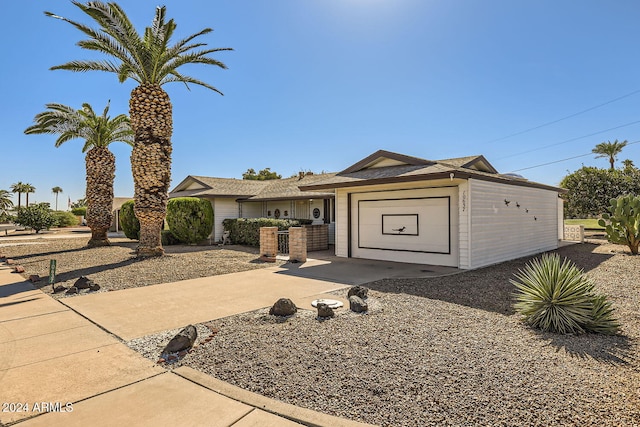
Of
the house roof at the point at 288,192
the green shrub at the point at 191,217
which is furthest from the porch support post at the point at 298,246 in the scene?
the green shrub at the point at 191,217

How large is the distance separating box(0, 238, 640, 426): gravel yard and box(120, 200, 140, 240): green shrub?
18.7m

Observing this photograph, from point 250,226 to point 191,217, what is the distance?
11.5 feet

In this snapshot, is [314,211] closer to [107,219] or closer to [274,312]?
[107,219]

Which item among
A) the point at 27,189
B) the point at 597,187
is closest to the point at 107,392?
the point at 597,187

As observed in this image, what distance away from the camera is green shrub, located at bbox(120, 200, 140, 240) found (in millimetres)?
21422

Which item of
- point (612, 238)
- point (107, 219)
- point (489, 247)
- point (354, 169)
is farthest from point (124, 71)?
point (612, 238)

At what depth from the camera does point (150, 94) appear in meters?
13.3

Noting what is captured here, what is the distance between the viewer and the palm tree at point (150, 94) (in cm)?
1276

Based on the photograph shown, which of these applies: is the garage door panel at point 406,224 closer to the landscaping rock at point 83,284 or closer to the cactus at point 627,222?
the cactus at point 627,222

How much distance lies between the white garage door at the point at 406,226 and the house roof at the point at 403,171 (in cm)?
88

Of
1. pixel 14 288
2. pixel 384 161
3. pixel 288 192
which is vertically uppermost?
pixel 384 161

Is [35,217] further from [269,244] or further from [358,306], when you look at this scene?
[358,306]

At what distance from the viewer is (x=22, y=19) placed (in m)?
10.8

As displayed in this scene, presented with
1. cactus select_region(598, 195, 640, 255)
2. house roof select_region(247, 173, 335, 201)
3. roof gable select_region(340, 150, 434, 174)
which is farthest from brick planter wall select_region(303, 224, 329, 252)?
cactus select_region(598, 195, 640, 255)
